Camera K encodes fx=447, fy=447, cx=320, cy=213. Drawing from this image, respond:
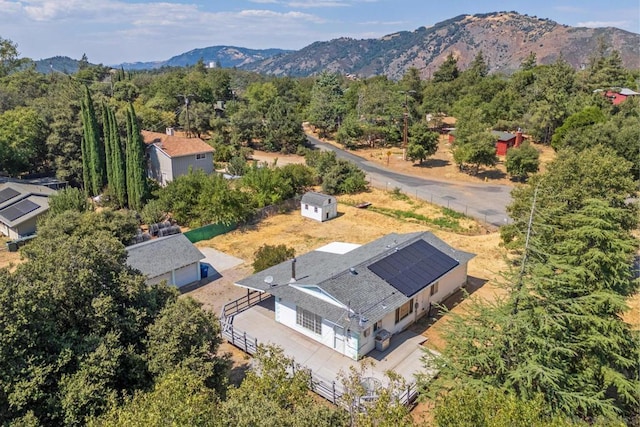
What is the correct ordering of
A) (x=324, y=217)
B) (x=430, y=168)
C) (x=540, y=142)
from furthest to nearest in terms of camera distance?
(x=540, y=142)
(x=430, y=168)
(x=324, y=217)

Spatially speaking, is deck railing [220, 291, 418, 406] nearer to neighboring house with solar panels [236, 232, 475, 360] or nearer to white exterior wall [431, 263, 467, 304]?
neighboring house with solar panels [236, 232, 475, 360]

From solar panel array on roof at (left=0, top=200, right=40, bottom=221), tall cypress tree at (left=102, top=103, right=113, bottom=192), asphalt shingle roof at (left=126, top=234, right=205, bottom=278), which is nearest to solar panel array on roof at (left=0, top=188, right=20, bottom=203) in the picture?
solar panel array on roof at (left=0, top=200, right=40, bottom=221)

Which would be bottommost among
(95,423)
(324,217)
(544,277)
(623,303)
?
(324,217)

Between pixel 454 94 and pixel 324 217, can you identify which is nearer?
pixel 324 217

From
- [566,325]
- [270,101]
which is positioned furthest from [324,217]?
[270,101]

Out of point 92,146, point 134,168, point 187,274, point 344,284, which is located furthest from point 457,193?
point 92,146

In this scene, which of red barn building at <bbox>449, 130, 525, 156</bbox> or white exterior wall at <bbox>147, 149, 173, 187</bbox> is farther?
red barn building at <bbox>449, 130, 525, 156</bbox>

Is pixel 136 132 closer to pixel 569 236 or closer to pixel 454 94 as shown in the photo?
pixel 569 236

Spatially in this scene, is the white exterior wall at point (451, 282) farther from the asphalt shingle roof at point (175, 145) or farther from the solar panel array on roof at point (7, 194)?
the solar panel array on roof at point (7, 194)

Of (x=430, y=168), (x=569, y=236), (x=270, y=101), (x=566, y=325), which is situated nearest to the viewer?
(x=566, y=325)
